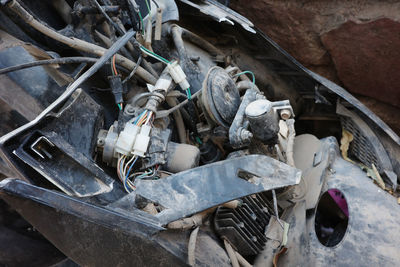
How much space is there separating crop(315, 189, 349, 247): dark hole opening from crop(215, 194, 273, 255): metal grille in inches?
14.0

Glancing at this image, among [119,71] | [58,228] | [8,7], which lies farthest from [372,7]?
[58,228]

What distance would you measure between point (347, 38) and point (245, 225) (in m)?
1.36

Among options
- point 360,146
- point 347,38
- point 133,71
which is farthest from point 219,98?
point 347,38

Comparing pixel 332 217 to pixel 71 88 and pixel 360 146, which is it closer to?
pixel 360 146

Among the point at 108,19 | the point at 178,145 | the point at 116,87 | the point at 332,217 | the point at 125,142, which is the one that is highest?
the point at 108,19

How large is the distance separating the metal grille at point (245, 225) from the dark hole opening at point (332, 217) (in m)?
0.36

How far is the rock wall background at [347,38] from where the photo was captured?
229 centimetres

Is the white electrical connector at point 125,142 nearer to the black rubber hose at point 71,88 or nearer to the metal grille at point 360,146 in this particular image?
the black rubber hose at point 71,88

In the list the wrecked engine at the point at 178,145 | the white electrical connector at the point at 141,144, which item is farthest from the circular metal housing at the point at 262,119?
the white electrical connector at the point at 141,144

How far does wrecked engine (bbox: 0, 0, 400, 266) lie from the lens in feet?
3.97

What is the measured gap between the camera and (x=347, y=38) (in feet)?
7.86

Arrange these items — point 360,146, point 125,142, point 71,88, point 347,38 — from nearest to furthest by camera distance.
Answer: point 71,88 → point 125,142 → point 360,146 → point 347,38

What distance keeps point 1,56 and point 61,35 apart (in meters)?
0.22

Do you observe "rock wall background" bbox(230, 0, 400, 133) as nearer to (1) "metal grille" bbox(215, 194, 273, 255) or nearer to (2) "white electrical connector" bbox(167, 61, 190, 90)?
(2) "white electrical connector" bbox(167, 61, 190, 90)
